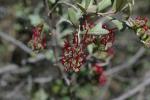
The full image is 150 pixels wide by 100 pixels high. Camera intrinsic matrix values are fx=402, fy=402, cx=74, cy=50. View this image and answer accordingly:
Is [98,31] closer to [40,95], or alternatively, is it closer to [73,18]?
[73,18]

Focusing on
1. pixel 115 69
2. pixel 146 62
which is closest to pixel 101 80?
pixel 115 69

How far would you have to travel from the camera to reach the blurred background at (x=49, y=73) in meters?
2.74

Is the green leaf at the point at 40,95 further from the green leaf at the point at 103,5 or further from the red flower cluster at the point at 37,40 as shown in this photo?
the green leaf at the point at 103,5

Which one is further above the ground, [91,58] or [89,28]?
[89,28]

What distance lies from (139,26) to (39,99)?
1.45 m

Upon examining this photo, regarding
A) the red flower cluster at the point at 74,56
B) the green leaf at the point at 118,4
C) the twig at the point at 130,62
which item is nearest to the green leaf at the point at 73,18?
the red flower cluster at the point at 74,56

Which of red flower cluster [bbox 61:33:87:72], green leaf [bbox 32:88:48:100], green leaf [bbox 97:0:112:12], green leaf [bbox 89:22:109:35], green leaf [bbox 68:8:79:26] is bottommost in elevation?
green leaf [bbox 32:88:48:100]

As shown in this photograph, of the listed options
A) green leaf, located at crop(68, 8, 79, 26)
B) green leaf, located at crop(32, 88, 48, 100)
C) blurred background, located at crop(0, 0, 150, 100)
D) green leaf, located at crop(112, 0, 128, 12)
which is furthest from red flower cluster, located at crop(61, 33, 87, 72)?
green leaf, located at crop(32, 88, 48, 100)

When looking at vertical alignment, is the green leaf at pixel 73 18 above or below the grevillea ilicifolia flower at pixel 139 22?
above

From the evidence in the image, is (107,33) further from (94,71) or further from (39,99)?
(39,99)

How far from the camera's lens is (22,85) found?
10.6 ft

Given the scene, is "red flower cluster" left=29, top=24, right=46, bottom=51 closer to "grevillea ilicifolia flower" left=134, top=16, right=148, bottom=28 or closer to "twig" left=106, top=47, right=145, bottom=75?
"grevillea ilicifolia flower" left=134, top=16, right=148, bottom=28

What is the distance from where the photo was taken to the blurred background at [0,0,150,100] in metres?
2.74

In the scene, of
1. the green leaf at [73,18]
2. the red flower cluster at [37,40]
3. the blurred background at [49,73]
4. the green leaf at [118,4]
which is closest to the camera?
the green leaf at [118,4]
